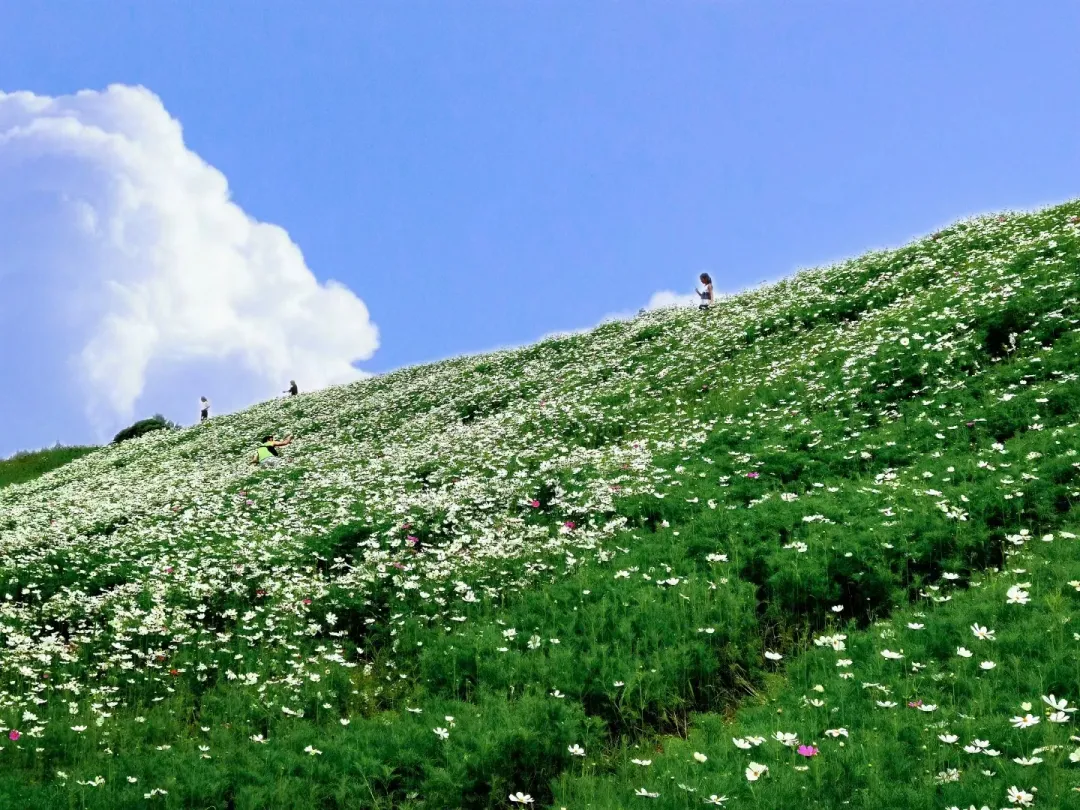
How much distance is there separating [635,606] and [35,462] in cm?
5445

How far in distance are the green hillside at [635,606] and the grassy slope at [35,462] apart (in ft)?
108

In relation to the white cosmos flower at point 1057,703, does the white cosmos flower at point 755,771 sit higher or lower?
lower

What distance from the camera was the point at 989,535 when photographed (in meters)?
10.7

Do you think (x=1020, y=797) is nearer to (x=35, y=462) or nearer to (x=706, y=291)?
(x=706, y=291)

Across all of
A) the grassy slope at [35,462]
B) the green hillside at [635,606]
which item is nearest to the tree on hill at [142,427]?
the grassy slope at [35,462]

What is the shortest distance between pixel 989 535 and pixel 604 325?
27774mm

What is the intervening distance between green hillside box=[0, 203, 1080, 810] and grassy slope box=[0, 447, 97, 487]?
3289 cm

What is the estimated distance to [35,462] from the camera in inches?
2085

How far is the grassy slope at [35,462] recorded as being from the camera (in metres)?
50.2

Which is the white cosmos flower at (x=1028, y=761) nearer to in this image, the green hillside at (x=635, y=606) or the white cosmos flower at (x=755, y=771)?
the green hillside at (x=635, y=606)

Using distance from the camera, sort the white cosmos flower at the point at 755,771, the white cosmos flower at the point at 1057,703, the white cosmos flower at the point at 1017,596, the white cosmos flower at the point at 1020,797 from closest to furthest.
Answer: the white cosmos flower at the point at 1020,797 → the white cosmos flower at the point at 755,771 → the white cosmos flower at the point at 1057,703 → the white cosmos flower at the point at 1017,596

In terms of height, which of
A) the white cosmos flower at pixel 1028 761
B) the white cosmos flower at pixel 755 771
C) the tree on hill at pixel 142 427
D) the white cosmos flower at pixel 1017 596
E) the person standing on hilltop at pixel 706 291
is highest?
the tree on hill at pixel 142 427

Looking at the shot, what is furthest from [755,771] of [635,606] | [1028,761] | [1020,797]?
[635,606]

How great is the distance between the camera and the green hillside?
7.21 meters
